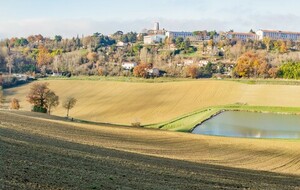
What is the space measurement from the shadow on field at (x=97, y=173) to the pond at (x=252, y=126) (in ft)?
112

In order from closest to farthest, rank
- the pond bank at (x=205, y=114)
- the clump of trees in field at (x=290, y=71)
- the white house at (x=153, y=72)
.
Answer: the pond bank at (x=205, y=114) < the clump of trees in field at (x=290, y=71) < the white house at (x=153, y=72)

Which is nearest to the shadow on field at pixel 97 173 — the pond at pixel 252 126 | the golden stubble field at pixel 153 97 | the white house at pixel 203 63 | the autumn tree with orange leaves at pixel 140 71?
the pond at pixel 252 126

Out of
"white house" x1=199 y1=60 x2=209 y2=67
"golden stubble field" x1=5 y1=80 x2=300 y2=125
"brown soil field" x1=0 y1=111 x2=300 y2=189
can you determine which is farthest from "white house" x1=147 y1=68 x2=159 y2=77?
"brown soil field" x1=0 y1=111 x2=300 y2=189

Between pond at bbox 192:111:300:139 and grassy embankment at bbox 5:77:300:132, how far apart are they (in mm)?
2547

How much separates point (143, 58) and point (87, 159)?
170629 mm

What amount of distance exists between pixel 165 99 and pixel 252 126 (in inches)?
1414

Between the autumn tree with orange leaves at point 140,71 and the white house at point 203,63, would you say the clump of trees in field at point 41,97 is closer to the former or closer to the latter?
the autumn tree with orange leaves at point 140,71

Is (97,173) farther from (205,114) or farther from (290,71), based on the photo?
(290,71)

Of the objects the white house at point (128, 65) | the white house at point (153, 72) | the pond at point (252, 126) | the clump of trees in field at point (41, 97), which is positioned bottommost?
the pond at point (252, 126)

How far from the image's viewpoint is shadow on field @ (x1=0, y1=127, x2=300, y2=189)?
17156mm

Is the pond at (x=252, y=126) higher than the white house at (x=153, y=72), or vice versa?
the white house at (x=153, y=72)

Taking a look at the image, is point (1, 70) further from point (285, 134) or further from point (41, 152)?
point (41, 152)

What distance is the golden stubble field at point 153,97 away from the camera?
89.7 metres

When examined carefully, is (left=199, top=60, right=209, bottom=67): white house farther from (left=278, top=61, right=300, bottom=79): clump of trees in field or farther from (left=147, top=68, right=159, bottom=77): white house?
(left=278, top=61, right=300, bottom=79): clump of trees in field
